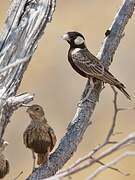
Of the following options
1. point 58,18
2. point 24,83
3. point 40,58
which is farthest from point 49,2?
point 58,18

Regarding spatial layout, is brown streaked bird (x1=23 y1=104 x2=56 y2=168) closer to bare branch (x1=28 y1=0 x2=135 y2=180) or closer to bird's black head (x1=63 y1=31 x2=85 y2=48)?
bare branch (x1=28 y1=0 x2=135 y2=180)

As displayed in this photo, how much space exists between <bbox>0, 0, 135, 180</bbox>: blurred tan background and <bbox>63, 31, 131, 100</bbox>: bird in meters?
4.05

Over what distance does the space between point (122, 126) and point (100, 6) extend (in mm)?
3856

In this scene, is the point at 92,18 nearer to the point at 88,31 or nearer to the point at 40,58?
the point at 88,31

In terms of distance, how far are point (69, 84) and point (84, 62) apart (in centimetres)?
644

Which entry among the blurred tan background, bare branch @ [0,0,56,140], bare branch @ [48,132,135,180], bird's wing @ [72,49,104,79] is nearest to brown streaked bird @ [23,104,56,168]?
bare branch @ [0,0,56,140]

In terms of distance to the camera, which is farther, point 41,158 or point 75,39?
point 75,39

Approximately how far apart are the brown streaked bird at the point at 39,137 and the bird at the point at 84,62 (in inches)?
27.2

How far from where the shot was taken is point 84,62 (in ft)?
17.9

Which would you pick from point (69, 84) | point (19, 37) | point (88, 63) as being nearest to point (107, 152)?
point (19, 37)

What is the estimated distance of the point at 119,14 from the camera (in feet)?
15.7

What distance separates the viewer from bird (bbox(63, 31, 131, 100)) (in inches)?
201

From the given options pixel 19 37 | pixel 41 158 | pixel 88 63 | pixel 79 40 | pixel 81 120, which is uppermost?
pixel 79 40

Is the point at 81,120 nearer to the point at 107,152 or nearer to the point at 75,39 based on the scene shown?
the point at 75,39
